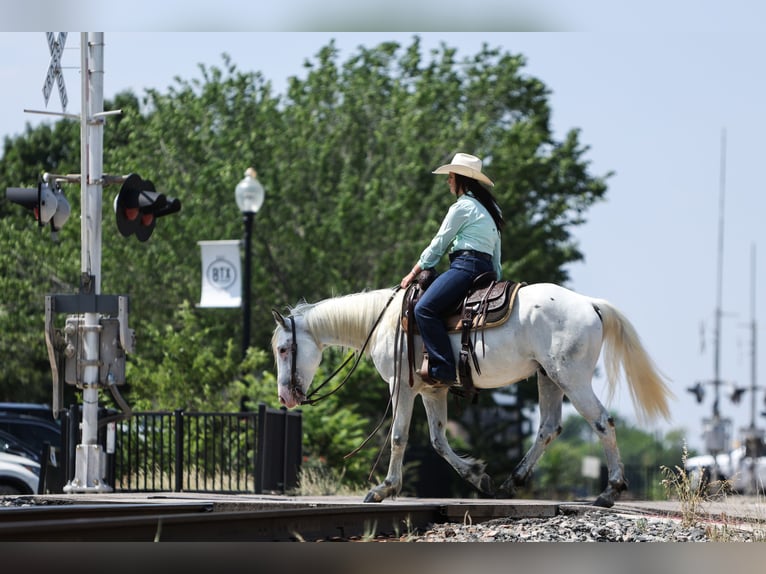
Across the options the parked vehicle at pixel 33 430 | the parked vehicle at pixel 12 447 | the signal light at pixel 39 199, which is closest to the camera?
the signal light at pixel 39 199

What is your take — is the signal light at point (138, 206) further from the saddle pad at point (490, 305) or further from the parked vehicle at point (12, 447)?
the saddle pad at point (490, 305)

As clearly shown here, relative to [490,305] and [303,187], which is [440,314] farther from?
[303,187]

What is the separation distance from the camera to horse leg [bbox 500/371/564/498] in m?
12.5

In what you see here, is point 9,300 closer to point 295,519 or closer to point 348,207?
point 348,207

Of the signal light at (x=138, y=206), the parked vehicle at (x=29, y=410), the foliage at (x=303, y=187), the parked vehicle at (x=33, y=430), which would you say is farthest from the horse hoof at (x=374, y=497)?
the foliage at (x=303, y=187)

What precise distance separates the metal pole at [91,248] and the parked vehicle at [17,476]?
4.76ft

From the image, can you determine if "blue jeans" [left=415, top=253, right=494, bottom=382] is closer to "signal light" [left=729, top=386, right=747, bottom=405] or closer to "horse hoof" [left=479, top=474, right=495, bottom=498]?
"horse hoof" [left=479, top=474, right=495, bottom=498]

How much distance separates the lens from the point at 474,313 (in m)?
12.1

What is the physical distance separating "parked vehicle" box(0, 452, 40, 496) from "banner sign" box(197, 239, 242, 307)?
23.3 feet

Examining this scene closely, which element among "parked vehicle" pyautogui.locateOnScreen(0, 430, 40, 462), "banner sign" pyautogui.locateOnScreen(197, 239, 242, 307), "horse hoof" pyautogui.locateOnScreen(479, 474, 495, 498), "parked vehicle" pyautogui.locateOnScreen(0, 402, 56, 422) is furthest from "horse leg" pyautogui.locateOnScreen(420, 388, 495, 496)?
"parked vehicle" pyautogui.locateOnScreen(0, 402, 56, 422)

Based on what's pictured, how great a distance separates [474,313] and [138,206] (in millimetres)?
6235

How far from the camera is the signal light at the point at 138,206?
16688 millimetres

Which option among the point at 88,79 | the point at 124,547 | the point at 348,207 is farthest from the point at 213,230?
the point at 124,547
